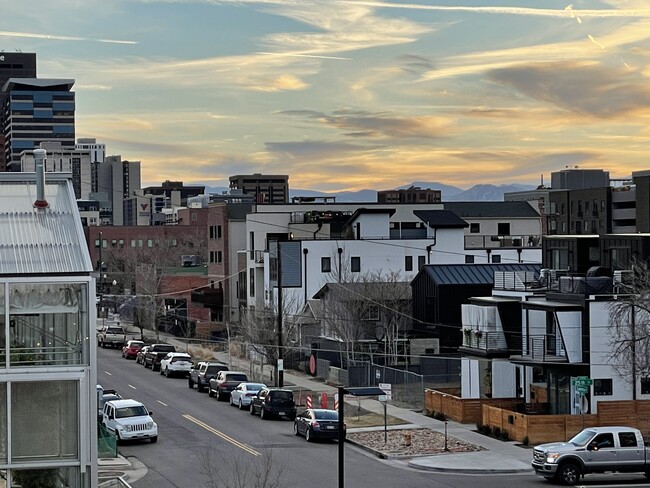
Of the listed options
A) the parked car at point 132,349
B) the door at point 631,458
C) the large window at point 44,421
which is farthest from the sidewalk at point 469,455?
the parked car at point 132,349

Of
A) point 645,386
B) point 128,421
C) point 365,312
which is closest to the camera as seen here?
point 645,386

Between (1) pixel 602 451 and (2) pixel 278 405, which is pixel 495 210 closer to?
(2) pixel 278 405

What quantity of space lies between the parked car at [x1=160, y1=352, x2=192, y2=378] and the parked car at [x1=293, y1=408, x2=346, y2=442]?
24005 millimetres

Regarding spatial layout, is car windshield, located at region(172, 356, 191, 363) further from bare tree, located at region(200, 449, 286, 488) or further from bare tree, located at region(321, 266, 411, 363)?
bare tree, located at region(200, 449, 286, 488)

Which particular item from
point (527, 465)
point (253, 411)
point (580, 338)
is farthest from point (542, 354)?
point (253, 411)

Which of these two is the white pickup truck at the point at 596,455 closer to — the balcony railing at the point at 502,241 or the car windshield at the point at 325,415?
the car windshield at the point at 325,415

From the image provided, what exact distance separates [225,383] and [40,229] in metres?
32.9

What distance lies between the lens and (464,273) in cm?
6625

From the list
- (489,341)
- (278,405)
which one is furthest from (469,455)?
(278,405)

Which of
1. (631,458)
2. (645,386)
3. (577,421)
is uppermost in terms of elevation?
(645,386)

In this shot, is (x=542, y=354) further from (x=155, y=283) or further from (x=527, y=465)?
(x=155, y=283)

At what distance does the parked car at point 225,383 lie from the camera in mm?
56062

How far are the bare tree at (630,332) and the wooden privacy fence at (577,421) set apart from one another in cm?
112

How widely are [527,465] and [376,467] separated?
484 cm
